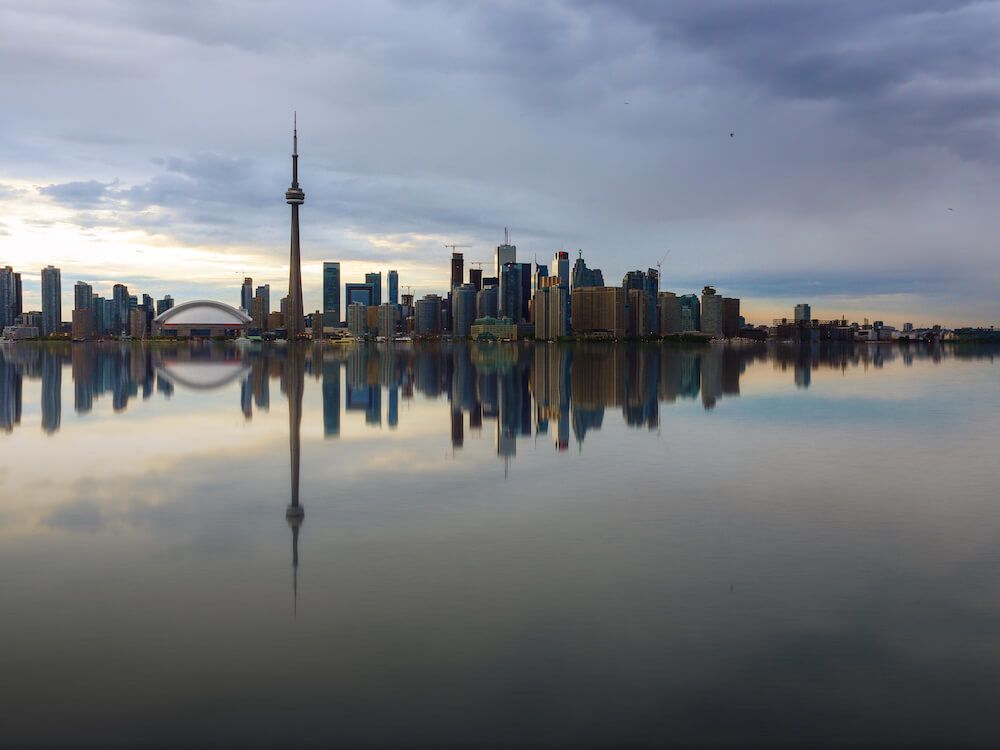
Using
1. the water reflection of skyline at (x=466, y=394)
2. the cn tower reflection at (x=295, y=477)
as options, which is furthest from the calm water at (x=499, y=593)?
the water reflection of skyline at (x=466, y=394)

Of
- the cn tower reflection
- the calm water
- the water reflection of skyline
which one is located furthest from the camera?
the water reflection of skyline

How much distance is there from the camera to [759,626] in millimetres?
15828

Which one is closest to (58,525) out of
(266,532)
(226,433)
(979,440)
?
(266,532)

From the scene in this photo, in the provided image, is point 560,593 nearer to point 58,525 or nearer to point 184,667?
point 184,667

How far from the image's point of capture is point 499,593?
17719 mm

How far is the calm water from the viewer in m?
12.4

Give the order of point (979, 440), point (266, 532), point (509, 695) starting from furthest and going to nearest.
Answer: point (979, 440), point (266, 532), point (509, 695)

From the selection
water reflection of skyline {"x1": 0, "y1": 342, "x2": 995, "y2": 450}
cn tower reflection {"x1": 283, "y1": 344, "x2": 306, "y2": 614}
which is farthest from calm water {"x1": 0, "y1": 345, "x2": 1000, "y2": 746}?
water reflection of skyline {"x1": 0, "y1": 342, "x2": 995, "y2": 450}

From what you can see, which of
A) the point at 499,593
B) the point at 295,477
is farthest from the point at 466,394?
the point at 499,593

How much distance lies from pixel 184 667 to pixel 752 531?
15.6m

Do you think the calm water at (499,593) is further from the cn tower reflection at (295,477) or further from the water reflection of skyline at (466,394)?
the water reflection of skyline at (466,394)

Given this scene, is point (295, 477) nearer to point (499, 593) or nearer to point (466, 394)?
point (499, 593)

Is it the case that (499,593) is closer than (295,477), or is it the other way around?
(499,593)

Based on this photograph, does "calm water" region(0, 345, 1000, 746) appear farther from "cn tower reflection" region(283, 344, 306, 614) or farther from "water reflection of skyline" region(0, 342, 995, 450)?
"water reflection of skyline" region(0, 342, 995, 450)
